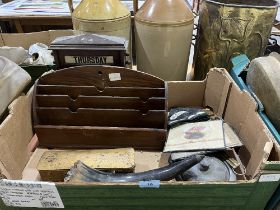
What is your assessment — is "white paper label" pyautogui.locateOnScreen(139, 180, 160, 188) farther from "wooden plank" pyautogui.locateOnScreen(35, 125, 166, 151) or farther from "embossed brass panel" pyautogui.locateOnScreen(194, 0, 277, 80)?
"embossed brass panel" pyautogui.locateOnScreen(194, 0, 277, 80)

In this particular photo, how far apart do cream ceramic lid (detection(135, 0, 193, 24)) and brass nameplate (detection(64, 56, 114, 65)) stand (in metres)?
0.26

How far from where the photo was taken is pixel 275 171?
59 cm

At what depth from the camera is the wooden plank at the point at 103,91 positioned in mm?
859

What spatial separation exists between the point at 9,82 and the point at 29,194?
0.39 m

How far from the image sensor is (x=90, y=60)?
36.6 inches

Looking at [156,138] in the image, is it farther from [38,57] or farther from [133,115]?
[38,57]

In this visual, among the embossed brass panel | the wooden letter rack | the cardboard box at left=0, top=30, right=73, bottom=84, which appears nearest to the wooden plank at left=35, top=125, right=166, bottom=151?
the wooden letter rack

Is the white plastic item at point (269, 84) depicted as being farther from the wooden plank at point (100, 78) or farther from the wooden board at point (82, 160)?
the wooden board at point (82, 160)

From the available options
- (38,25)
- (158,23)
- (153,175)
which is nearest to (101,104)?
(153,175)

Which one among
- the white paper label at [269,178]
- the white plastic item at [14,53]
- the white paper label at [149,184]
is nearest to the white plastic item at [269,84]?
the white paper label at [269,178]

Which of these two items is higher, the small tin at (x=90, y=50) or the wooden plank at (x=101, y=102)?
the small tin at (x=90, y=50)

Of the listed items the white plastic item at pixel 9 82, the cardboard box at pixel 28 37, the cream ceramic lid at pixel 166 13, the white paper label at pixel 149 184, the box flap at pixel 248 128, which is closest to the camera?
the white paper label at pixel 149 184

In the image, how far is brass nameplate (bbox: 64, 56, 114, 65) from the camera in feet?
3.03

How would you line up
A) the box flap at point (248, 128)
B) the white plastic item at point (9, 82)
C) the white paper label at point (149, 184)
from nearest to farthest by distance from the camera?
the white paper label at point (149, 184) → the box flap at point (248, 128) → the white plastic item at point (9, 82)
